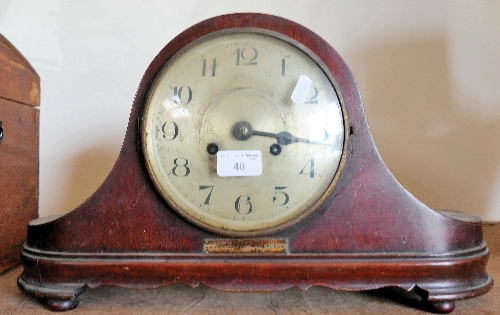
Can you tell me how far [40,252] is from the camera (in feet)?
2.84

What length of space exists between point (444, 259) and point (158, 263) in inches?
21.8

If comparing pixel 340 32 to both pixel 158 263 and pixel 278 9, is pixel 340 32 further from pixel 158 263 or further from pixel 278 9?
pixel 158 263

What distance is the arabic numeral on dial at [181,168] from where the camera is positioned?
0.87 m

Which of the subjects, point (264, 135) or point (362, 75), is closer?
point (264, 135)

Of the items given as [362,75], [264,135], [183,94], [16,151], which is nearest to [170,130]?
[183,94]

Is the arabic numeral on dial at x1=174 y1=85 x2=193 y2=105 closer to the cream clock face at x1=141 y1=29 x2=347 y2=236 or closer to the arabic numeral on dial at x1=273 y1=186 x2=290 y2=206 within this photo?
the cream clock face at x1=141 y1=29 x2=347 y2=236

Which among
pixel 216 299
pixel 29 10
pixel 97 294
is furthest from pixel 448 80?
pixel 29 10

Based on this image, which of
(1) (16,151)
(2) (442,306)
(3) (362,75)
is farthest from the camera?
(3) (362,75)

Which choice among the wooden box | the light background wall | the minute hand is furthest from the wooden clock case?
the light background wall

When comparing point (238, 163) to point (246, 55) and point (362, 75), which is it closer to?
point (246, 55)

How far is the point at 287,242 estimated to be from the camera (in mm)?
848

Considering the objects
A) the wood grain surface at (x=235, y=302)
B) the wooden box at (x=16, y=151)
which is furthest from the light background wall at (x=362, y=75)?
the wood grain surface at (x=235, y=302)

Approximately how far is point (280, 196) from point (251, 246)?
11 cm

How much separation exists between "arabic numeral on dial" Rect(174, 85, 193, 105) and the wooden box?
1.69 feet
